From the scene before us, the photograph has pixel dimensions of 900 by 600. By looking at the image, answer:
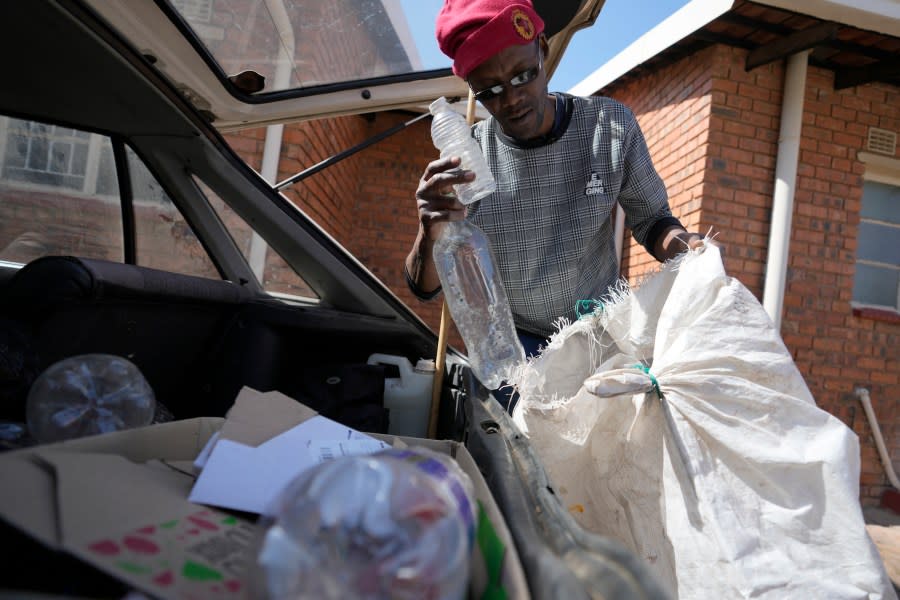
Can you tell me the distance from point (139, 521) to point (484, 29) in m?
1.58

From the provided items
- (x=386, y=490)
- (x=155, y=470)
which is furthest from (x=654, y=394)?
(x=155, y=470)

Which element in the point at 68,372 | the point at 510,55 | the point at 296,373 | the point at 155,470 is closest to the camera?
the point at 155,470

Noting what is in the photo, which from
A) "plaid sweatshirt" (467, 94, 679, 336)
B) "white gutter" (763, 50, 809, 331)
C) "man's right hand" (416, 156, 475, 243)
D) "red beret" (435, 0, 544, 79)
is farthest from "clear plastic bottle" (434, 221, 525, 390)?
"white gutter" (763, 50, 809, 331)

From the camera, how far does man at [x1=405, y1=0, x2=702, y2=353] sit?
5.84ft

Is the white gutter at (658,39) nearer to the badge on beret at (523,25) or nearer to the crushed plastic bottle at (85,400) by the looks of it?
the badge on beret at (523,25)

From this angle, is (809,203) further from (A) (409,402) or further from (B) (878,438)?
(A) (409,402)

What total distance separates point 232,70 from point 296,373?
1.30 meters

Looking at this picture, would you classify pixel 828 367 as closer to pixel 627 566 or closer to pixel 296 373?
pixel 296 373

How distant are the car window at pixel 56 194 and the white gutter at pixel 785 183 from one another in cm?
460

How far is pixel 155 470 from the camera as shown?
804mm

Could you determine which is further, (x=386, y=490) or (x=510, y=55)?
(x=510, y=55)

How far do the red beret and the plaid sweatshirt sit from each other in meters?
0.33

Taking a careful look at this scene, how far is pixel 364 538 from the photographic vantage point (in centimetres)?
54

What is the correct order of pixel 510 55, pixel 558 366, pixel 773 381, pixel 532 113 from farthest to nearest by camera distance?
pixel 532 113, pixel 510 55, pixel 558 366, pixel 773 381
